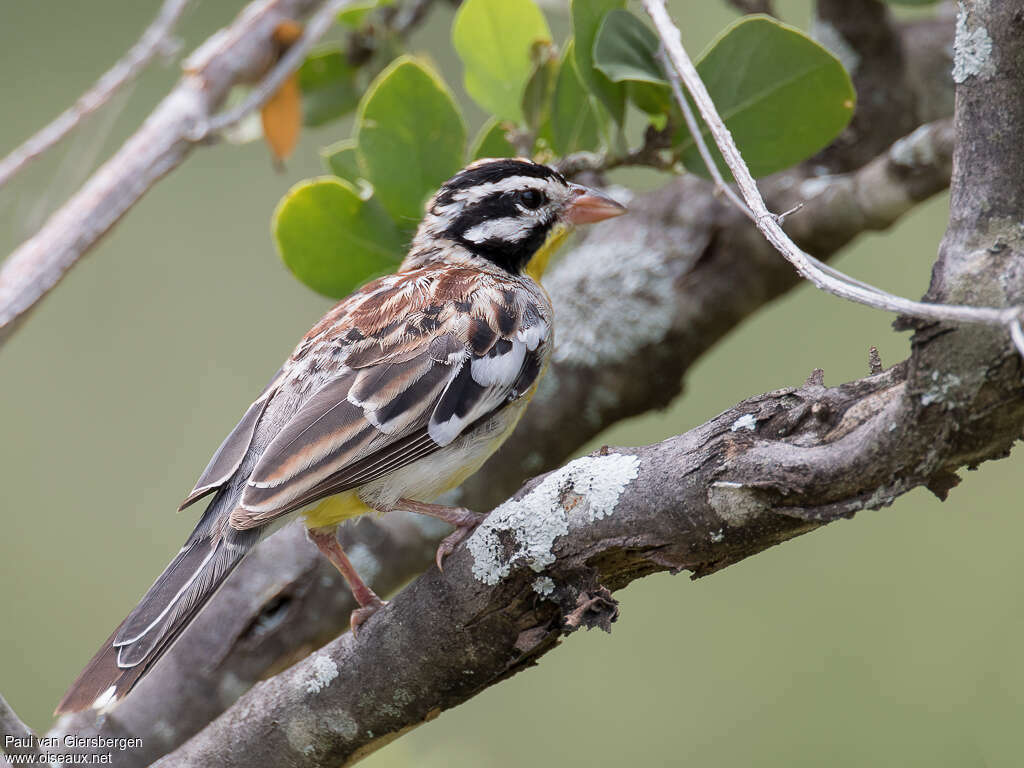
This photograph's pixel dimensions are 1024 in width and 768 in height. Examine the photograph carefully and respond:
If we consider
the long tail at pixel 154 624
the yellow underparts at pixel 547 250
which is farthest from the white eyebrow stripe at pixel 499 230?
the long tail at pixel 154 624

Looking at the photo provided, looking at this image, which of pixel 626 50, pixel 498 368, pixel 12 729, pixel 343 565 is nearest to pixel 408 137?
pixel 626 50

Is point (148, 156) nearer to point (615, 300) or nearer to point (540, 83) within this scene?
point (540, 83)

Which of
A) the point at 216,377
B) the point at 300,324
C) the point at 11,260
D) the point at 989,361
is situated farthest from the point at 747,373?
the point at 989,361

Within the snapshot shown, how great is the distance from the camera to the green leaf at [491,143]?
4.00 metres

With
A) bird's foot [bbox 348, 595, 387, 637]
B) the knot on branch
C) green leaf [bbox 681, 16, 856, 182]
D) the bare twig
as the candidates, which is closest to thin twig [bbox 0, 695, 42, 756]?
bird's foot [bbox 348, 595, 387, 637]

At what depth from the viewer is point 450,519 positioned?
3.14 m

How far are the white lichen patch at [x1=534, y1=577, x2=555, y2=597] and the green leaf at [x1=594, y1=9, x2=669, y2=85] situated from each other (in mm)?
1611

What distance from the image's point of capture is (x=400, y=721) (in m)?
2.79

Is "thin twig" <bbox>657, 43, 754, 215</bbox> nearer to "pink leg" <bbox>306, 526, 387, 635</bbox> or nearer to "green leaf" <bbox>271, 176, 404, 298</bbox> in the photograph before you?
"green leaf" <bbox>271, 176, 404, 298</bbox>

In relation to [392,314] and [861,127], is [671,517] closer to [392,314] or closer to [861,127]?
[392,314]

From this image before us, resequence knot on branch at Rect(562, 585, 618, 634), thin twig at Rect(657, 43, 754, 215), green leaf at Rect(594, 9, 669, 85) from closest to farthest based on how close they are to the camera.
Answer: knot on branch at Rect(562, 585, 618, 634)
thin twig at Rect(657, 43, 754, 215)
green leaf at Rect(594, 9, 669, 85)

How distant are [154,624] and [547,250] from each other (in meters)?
2.13

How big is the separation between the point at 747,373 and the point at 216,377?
10.5 feet

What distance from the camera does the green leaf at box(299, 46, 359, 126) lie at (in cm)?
487
